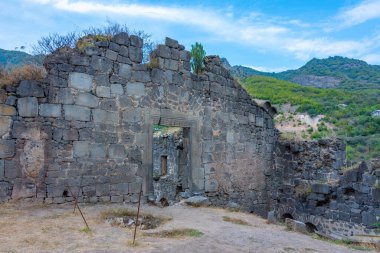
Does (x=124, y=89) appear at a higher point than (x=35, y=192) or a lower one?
higher

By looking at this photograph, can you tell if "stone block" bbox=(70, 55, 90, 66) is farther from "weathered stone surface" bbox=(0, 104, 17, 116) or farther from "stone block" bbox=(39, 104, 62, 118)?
"weathered stone surface" bbox=(0, 104, 17, 116)

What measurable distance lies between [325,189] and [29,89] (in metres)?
8.85

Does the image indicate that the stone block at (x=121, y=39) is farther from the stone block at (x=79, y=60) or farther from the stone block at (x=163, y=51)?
the stone block at (x=163, y=51)

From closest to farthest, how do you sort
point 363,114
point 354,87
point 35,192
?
point 35,192
point 363,114
point 354,87

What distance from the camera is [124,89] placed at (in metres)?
9.77

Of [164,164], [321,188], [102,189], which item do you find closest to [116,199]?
[102,189]

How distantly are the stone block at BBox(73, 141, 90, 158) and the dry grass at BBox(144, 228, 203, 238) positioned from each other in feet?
10.1

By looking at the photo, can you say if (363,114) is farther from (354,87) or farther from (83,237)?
(83,237)

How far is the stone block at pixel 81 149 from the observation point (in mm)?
8867

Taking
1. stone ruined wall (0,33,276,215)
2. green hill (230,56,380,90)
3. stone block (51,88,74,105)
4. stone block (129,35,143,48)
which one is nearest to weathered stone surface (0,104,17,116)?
stone ruined wall (0,33,276,215)

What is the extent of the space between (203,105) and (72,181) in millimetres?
4652

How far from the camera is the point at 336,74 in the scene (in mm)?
50344

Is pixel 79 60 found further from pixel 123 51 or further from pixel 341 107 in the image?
pixel 341 107

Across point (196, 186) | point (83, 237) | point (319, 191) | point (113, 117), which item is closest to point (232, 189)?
point (196, 186)
